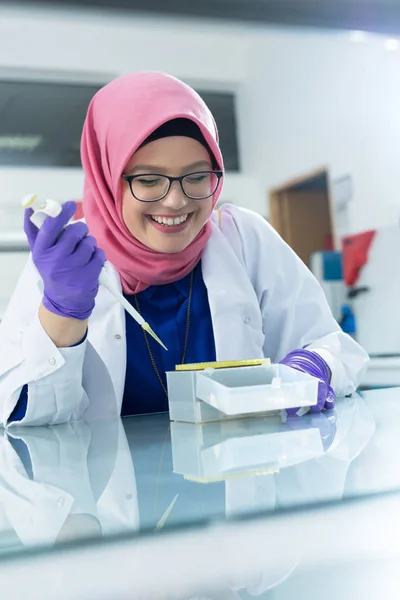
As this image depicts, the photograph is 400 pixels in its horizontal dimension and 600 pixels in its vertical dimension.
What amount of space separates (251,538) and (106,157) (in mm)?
1211

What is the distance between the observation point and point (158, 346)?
4.94ft

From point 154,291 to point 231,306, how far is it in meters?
0.19

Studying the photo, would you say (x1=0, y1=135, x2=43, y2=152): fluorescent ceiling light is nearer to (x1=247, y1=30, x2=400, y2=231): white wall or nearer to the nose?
(x1=247, y1=30, x2=400, y2=231): white wall

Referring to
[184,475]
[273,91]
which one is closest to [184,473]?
[184,475]

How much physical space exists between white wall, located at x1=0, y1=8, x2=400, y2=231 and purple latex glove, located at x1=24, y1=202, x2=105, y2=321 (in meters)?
3.02

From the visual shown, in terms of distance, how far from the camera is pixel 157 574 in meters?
0.38

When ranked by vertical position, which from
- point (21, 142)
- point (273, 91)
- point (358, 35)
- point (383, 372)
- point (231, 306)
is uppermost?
point (273, 91)

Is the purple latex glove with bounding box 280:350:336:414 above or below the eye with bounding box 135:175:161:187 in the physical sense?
below

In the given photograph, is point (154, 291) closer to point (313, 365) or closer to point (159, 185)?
point (159, 185)

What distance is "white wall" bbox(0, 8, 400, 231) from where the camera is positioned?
14.2ft

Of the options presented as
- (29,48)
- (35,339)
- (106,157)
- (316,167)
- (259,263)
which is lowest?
(35,339)

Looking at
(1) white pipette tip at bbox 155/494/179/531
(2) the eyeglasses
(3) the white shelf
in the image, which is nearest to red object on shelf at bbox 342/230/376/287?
(3) the white shelf

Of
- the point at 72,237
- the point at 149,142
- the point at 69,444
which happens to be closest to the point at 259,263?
the point at 149,142

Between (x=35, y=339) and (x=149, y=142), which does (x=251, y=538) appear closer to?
(x=35, y=339)
